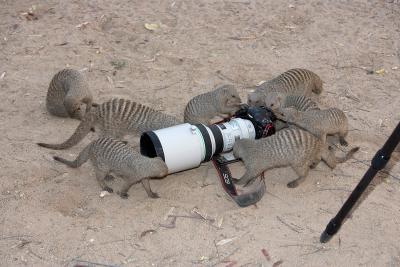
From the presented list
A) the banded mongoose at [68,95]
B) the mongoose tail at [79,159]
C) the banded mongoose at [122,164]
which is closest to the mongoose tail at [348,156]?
the banded mongoose at [122,164]

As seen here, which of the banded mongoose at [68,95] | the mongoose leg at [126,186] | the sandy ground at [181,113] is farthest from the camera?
the banded mongoose at [68,95]

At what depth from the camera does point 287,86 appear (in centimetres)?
409

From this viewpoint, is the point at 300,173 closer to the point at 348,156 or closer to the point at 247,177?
the point at 247,177

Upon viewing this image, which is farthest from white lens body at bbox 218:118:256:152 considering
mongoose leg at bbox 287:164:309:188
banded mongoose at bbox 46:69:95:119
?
banded mongoose at bbox 46:69:95:119

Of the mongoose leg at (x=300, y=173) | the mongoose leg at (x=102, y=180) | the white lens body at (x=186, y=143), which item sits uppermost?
the white lens body at (x=186, y=143)

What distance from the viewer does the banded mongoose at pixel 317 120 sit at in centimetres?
352

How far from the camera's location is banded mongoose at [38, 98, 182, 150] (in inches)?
142

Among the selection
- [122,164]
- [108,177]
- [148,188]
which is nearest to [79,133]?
[108,177]

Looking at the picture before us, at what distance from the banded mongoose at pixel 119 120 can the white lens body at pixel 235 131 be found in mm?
423

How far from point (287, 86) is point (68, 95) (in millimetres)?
1713

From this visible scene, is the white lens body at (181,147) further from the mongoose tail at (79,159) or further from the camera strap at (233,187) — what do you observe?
the mongoose tail at (79,159)

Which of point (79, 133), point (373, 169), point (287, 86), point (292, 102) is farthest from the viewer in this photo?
point (287, 86)

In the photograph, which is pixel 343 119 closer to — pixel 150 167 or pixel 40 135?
pixel 150 167

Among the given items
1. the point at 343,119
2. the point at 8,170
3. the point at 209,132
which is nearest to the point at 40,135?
the point at 8,170
